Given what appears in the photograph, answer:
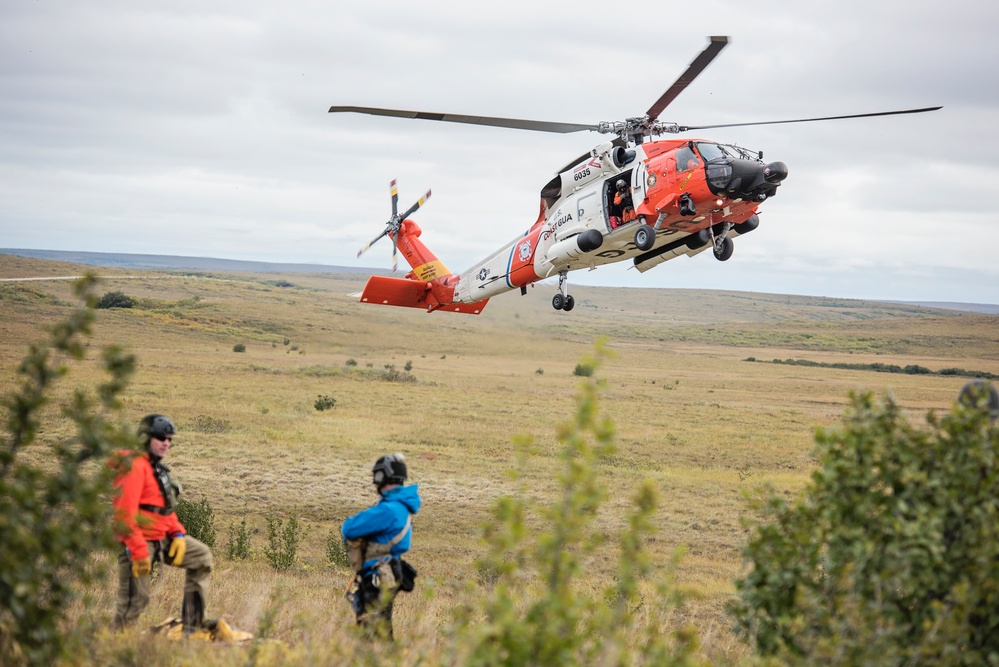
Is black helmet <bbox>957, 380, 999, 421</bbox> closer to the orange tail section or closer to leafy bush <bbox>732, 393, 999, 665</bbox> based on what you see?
leafy bush <bbox>732, 393, 999, 665</bbox>

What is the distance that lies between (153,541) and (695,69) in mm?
10347

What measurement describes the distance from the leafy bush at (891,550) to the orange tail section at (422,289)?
56.4ft

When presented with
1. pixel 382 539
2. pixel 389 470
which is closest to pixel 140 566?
pixel 382 539

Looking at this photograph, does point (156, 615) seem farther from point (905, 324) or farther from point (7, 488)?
point (905, 324)

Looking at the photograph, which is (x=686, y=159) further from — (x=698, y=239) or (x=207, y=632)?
(x=207, y=632)

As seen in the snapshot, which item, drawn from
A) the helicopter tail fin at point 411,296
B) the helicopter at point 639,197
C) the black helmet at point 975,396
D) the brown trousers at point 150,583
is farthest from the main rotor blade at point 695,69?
the brown trousers at point 150,583

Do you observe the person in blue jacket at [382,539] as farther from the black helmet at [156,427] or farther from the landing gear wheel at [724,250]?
the landing gear wheel at [724,250]

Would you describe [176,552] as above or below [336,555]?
above

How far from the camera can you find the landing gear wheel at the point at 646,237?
16.2 metres

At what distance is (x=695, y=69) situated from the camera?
13.5 m

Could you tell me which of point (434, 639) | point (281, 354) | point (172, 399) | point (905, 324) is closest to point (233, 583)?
point (434, 639)

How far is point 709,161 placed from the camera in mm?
15469

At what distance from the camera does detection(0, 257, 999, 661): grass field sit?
13.1m

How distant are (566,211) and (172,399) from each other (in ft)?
65.3
